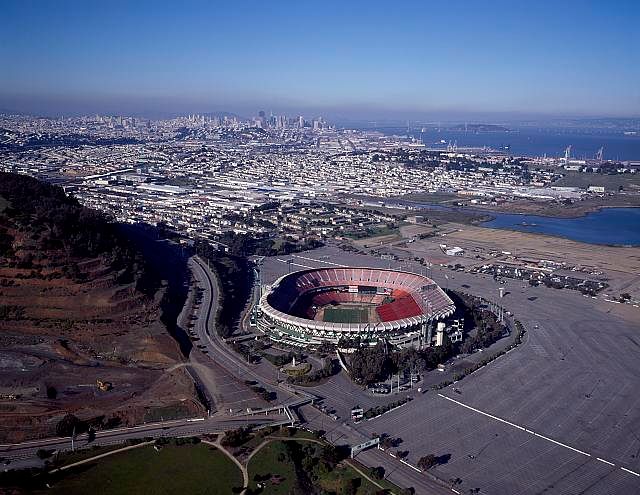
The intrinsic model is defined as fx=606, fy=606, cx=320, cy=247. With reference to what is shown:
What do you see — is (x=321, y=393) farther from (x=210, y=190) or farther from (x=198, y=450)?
(x=210, y=190)

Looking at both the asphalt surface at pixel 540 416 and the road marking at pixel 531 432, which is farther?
the road marking at pixel 531 432

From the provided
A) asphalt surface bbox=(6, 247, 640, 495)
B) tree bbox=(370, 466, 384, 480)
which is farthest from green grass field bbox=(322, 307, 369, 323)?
tree bbox=(370, 466, 384, 480)

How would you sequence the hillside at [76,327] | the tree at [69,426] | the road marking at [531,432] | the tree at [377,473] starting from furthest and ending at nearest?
the hillside at [76,327] → the tree at [69,426] → the road marking at [531,432] → the tree at [377,473]

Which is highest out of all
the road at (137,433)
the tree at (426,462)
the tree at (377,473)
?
the tree at (426,462)

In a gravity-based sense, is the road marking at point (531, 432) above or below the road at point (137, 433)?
above

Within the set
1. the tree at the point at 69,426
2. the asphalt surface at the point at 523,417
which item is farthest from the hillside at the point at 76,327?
the asphalt surface at the point at 523,417

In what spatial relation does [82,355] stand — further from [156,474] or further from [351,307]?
[351,307]

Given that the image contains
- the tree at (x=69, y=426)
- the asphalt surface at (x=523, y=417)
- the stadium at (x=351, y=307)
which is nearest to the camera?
the asphalt surface at (x=523, y=417)

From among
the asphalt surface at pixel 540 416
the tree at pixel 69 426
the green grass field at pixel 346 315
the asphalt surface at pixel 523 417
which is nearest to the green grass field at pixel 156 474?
the asphalt surface at pixel 523 417

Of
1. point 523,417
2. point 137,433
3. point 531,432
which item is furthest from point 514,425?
point 137,433

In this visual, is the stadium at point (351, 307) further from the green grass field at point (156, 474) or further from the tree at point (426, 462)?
the green grass field at point (156, 474)
